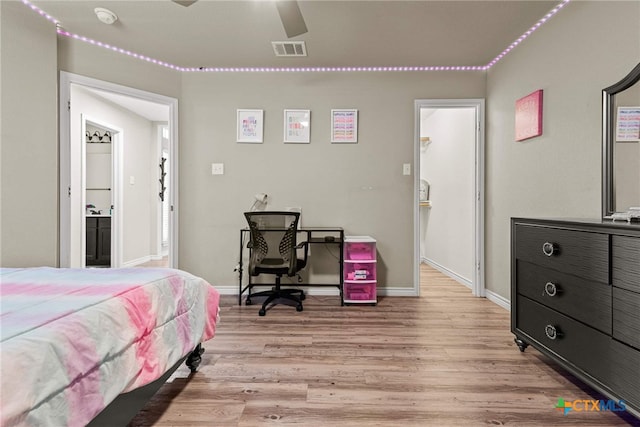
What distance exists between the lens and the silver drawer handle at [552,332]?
5.35ft

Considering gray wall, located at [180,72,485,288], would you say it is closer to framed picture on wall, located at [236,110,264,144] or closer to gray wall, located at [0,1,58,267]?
framed picture on wall, located at [236,110,264,144]

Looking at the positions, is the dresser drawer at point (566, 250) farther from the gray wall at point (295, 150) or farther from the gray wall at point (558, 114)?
the gray wall at point (295, 150)

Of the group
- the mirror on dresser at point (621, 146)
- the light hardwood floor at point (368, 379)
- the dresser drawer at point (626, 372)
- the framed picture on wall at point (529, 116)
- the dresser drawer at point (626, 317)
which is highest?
the framed picture on wall at point (529, 116)

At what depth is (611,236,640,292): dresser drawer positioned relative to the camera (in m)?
1.23

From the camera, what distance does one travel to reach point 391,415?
4.56 feet

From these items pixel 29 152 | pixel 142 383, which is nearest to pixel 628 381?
pixel 142 383

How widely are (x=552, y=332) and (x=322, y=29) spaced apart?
275 centimetres

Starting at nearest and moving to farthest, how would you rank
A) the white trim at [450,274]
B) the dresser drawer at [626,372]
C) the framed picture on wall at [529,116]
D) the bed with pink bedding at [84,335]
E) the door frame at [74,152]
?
1. the bed with pink bedding at [84,335]
2. the dresser drawer at [626,372]
3. the framed picture on wall at [529,116]
4. the door frame at [74,152]
5. the white trim at [450,274]

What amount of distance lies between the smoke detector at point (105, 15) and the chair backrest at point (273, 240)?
1935 millimetres

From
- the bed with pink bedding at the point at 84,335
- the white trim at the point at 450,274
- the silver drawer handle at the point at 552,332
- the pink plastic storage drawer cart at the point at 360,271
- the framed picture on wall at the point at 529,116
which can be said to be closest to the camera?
the bed with pink bedding at the point at 84,335

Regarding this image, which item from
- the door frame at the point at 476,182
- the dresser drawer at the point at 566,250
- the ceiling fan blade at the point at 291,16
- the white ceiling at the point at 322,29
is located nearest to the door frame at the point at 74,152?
the white ceiling at the point at 322,29

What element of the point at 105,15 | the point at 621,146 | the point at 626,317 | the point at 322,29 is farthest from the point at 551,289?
the point at 105,15

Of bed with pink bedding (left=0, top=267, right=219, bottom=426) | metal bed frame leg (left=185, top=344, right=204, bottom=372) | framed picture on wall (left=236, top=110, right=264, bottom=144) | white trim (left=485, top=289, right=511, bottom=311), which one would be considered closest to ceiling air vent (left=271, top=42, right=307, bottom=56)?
framed picture on wall (left=236, top=110, right=264, bottom=144)

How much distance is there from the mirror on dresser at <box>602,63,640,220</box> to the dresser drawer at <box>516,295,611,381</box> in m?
0.64
